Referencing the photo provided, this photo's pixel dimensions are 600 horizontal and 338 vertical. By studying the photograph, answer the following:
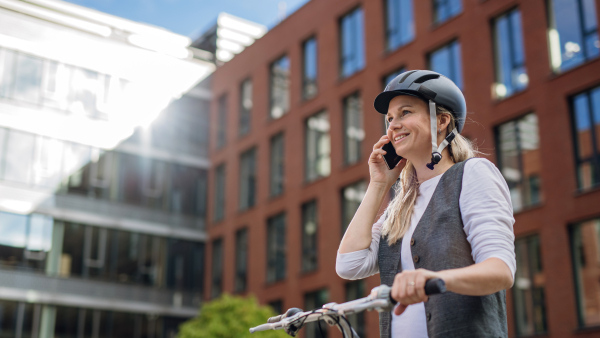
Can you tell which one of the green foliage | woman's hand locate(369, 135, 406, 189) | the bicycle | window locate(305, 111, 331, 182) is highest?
window locate(305, 111, 331, 182)

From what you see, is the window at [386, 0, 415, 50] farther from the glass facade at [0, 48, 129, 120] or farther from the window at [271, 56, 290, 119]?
the glass facade at [0, 48, 129, 120]

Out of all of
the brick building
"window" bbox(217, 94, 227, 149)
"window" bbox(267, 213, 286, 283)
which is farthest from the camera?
"window" bbox(217, 94, 227, 149)

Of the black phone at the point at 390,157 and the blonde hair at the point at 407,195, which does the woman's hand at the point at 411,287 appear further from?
the black phone at the point at 390,157

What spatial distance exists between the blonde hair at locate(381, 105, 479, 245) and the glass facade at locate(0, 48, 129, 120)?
2955 cm

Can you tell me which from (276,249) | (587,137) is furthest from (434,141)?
(276,249)

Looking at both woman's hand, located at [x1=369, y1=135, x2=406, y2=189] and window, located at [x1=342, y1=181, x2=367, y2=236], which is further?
window, located at [x1=342, y1=181, x2=367, y2=236]

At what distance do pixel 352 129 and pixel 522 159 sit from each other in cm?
778

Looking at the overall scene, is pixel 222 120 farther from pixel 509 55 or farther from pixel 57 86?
pixel 509 55

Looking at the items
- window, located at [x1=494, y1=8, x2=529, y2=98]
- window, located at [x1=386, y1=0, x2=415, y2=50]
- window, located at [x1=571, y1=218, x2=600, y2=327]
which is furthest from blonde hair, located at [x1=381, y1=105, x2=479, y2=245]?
window, located at [x1=386, y1=0, x2=415, y2=50]

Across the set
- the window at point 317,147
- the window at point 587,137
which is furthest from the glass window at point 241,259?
the window at point 587,137

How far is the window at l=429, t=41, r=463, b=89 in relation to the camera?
78.7 ft

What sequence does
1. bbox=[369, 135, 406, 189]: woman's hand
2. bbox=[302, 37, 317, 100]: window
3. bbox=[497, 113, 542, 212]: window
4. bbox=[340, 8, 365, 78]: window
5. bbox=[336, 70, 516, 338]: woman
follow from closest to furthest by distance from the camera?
bbox=[336, 70, 516, 338]: woman < bbox=[369, 135, 406, 189]: woman's hand < bbox=[497, 113, 542, 212]: window < bbox=[340, 8, 365, 78]: window < bbox=[302, 37, 317, 100]: window

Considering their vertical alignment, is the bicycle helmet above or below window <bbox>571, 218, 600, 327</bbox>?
below

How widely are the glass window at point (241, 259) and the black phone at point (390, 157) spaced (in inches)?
1139
